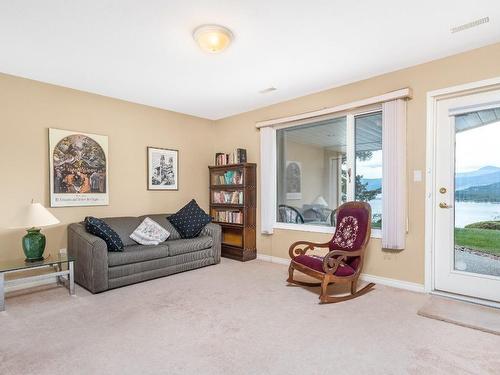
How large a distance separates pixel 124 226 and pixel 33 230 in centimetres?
107

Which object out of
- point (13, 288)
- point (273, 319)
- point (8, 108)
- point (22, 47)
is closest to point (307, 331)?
point (273, 319)

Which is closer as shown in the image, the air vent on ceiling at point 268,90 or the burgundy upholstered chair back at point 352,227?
the burgundy upholstered chair back at point 352,227

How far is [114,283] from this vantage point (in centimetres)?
341

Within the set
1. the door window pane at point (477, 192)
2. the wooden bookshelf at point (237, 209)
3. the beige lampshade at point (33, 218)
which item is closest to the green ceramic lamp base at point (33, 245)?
the beige lampshade at point (33, 218)

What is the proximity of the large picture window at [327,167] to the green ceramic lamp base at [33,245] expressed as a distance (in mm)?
3226

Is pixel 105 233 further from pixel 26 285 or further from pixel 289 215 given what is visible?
pixel 289 215

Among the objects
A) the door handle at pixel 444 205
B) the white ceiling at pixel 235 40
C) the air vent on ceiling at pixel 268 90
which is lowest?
the door handle at pixel 444 205

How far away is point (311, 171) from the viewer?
4504mm

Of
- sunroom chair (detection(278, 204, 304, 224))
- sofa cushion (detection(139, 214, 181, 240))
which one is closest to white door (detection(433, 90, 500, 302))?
sunroom chair (detection(278, 204, 304, 224))

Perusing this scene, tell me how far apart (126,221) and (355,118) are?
137 inches

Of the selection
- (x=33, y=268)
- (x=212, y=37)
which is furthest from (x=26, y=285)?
(x=212, y=37)

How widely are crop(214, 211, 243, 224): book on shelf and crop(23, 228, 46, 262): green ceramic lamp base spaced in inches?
105

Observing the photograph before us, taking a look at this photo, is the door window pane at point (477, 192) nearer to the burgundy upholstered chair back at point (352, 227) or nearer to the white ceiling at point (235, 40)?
the white ceiling at point (235, 40)

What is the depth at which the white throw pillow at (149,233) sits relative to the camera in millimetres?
4078
